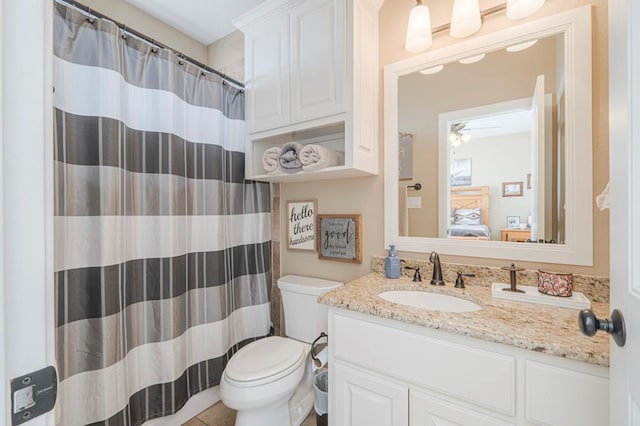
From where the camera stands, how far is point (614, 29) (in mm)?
600

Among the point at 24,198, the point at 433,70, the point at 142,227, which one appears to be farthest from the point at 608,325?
the point at 142,227

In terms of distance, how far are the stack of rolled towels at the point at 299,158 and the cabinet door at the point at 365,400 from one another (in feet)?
3.14

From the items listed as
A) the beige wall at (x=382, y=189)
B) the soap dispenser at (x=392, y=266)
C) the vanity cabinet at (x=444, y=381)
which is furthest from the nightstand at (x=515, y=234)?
the vanity cabinet at (x=444, y=381)

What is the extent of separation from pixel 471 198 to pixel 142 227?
5.42ft

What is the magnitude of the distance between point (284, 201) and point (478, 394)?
4.98ft

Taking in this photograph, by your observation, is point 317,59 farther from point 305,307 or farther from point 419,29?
point 305,307

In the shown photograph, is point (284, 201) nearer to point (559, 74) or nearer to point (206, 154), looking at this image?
point (206, 154)

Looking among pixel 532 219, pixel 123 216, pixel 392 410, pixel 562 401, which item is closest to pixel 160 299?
pixel 123 216

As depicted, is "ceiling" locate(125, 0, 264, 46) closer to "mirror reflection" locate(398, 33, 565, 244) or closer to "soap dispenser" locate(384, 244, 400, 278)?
"mirror reflection" locate(398, 33, 565, 244)

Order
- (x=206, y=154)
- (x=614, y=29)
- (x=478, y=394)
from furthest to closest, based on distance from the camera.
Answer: (x=206, y=154), (x=478, y=394), (x=614, y=29)

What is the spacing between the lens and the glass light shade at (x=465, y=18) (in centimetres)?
126

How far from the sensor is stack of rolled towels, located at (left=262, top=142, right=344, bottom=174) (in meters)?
1.45

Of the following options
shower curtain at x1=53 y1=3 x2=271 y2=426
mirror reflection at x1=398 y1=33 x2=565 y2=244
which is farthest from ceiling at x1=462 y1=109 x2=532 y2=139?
shower curtain at x1=53 y1=3 x2=271 y2=426

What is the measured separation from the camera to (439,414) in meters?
0.91
